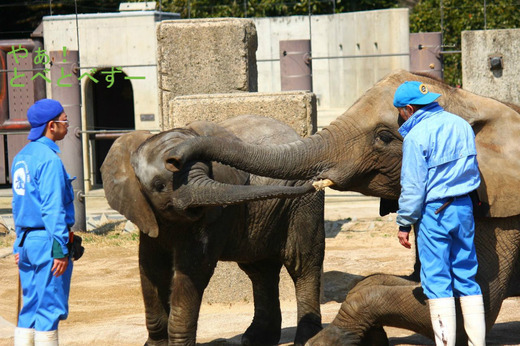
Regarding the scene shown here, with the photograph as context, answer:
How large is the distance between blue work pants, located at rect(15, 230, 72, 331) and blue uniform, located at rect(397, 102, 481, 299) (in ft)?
6.61

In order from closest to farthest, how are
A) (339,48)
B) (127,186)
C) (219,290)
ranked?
(127,186), (219,290), (339,48)

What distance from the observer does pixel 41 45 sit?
14578 millimetres

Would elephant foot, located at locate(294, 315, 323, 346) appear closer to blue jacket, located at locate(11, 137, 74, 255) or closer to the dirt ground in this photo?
the dirt ground

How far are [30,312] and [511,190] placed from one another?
2954 millimetres

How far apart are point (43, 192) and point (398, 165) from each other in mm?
2094

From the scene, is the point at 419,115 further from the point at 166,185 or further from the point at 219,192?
the point at 166,185

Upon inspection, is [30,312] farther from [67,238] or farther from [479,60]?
[479,60]

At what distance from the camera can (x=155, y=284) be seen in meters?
6.48

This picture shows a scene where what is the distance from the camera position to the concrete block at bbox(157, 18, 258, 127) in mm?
8719

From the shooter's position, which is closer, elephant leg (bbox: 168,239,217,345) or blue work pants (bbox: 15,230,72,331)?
blue work pants (bbox: 15,230,72,331)

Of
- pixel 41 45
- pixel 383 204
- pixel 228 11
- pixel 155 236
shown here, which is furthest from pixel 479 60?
pixel 228 11

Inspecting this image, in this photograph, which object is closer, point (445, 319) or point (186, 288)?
point (445, 319)

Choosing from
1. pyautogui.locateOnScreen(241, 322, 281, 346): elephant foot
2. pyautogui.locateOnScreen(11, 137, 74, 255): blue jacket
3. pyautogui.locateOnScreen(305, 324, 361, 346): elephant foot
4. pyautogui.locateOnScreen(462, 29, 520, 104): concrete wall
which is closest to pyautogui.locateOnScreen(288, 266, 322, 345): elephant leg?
pyautogui.locateOnScreen(241, 322, 281, 346): elephant foot

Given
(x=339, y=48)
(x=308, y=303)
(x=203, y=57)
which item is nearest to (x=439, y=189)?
(x=308, y=303)
